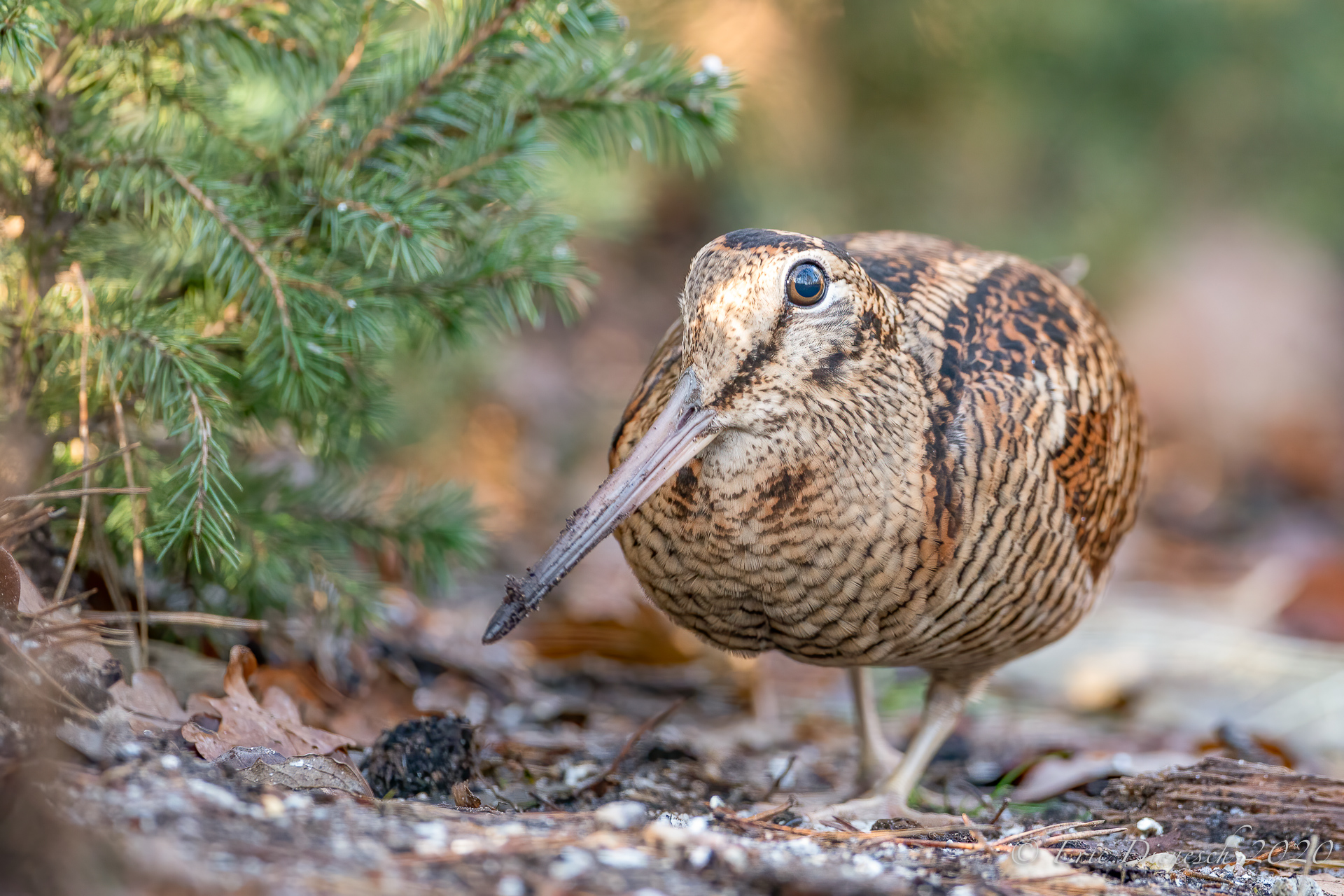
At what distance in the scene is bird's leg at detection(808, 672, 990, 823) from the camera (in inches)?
124

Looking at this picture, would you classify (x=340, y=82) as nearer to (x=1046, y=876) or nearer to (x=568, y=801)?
(x=568, y=801)

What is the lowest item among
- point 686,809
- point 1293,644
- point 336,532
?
point 686,809

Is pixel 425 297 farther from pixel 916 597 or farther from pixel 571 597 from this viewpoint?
pixel 571 597

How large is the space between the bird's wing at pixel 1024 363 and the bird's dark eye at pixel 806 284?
1.26 ft

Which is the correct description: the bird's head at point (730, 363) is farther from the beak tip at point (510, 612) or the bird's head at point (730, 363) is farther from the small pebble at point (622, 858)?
the small pebble at point (622, 858)

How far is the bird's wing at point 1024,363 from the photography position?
2.89m

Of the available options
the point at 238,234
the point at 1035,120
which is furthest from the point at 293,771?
the point at 1035,120

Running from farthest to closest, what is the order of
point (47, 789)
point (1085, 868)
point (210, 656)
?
point (210, 656) → point (1085, 868) → point (47, 789)

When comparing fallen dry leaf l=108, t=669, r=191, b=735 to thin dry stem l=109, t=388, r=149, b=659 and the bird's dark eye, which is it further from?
the bird's dark eye

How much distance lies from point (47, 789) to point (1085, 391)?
8.09ft

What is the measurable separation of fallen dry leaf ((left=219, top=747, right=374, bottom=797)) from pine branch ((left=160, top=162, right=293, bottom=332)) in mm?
962

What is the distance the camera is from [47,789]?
1787 mm

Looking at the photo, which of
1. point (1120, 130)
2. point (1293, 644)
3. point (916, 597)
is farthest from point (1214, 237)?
point (916, 597)

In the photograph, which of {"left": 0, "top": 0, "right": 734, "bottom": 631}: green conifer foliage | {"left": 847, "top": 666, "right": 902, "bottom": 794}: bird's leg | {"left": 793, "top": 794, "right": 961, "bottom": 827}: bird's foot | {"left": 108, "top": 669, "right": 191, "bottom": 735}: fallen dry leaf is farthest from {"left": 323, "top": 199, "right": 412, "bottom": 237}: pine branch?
{"left": 847, "top": 666, "right": 902, "bottom": 794}: bird's leg
